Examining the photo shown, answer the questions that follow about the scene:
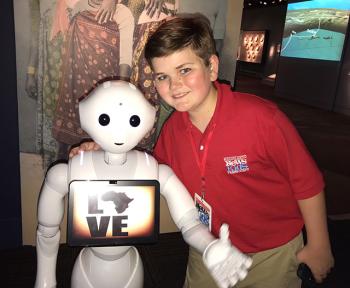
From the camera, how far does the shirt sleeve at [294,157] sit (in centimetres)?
113

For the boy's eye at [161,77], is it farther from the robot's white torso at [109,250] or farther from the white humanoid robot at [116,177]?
the robot's white torso at [109,250]

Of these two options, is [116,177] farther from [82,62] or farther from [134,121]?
[82,62]

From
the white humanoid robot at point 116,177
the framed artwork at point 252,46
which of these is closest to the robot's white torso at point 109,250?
the white humanoid robot at point 116,177

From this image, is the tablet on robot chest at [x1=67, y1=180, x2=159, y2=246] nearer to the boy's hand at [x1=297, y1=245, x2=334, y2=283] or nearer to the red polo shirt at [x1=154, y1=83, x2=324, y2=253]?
the red polo shirt at [x1=154, y1=83, x2=324, y2=253]

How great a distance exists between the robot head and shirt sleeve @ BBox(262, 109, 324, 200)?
442mm

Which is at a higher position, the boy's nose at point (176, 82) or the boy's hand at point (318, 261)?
the boy's nose at point (176, 82)

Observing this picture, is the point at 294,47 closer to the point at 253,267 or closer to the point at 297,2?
the point at 297,2

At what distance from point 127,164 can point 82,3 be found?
44.3 inches

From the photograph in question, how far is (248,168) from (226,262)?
1.28 feet

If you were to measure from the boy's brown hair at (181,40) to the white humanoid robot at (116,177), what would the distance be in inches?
7.0

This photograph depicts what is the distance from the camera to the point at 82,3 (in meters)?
1.78

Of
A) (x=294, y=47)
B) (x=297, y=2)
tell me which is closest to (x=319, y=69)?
(x=294, y=47)

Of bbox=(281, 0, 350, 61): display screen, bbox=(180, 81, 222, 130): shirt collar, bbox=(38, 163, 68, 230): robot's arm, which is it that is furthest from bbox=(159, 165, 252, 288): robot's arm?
bbox=(281, 0, 350, 61): display screen

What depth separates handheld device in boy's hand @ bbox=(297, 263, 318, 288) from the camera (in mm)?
1157
